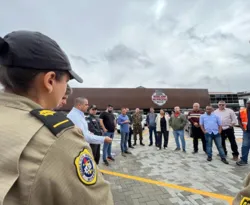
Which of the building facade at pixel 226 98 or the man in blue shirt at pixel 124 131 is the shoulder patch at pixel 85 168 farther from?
the building facade at pixel 226 98

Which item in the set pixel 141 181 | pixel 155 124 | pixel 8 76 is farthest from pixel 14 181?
pixel 155 124

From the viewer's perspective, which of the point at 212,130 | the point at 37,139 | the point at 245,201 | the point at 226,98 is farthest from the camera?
the point at 226,98

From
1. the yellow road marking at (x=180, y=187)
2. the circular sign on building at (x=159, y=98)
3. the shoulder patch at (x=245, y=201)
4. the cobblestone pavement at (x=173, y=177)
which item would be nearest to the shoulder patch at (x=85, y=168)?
the shoulder patch at (x=245, y=201)

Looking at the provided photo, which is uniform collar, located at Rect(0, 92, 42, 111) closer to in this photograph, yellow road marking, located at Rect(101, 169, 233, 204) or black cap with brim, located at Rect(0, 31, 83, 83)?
black cap with brim, located at Rect(0, 31, 83, 83)

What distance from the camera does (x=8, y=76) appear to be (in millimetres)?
795

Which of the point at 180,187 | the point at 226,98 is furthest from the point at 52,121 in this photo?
the point at 226,98

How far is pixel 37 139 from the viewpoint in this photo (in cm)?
60

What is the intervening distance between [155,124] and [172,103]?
25696 mm

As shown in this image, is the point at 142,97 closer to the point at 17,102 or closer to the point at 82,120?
the point at 82,120

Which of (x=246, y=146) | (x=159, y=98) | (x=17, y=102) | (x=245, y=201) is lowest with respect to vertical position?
(x=246, y=146)

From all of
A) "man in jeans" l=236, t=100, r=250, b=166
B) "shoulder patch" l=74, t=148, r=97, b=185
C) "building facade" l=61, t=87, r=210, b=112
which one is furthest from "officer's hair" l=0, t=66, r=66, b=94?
"building facade" l=61, t=87, r=210, b=112

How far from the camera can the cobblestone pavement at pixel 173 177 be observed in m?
3.30

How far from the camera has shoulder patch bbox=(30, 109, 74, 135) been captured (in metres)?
0.64

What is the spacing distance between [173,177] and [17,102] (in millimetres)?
4380
